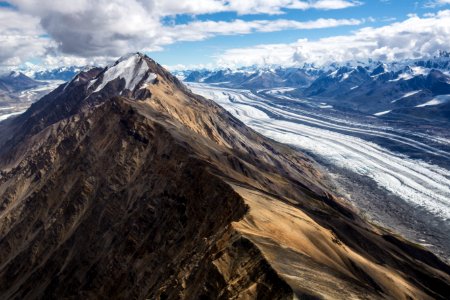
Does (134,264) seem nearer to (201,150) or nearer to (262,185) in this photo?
(201,150)

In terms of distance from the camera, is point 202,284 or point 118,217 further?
point 118,217

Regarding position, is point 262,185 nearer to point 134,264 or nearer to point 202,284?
point 134,264

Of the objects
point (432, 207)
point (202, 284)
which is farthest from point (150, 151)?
point (432, 207)

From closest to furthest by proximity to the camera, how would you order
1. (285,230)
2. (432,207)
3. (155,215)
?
(285,230), (155,215), (432,207)

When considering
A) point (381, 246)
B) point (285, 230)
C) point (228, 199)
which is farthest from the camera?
point (381, 246)

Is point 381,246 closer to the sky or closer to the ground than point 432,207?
closer to the sky

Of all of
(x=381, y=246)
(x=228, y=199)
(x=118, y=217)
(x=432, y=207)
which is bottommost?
(x=432, y=207)

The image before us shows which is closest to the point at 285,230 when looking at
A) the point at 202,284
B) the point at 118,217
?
the point at 202,284
